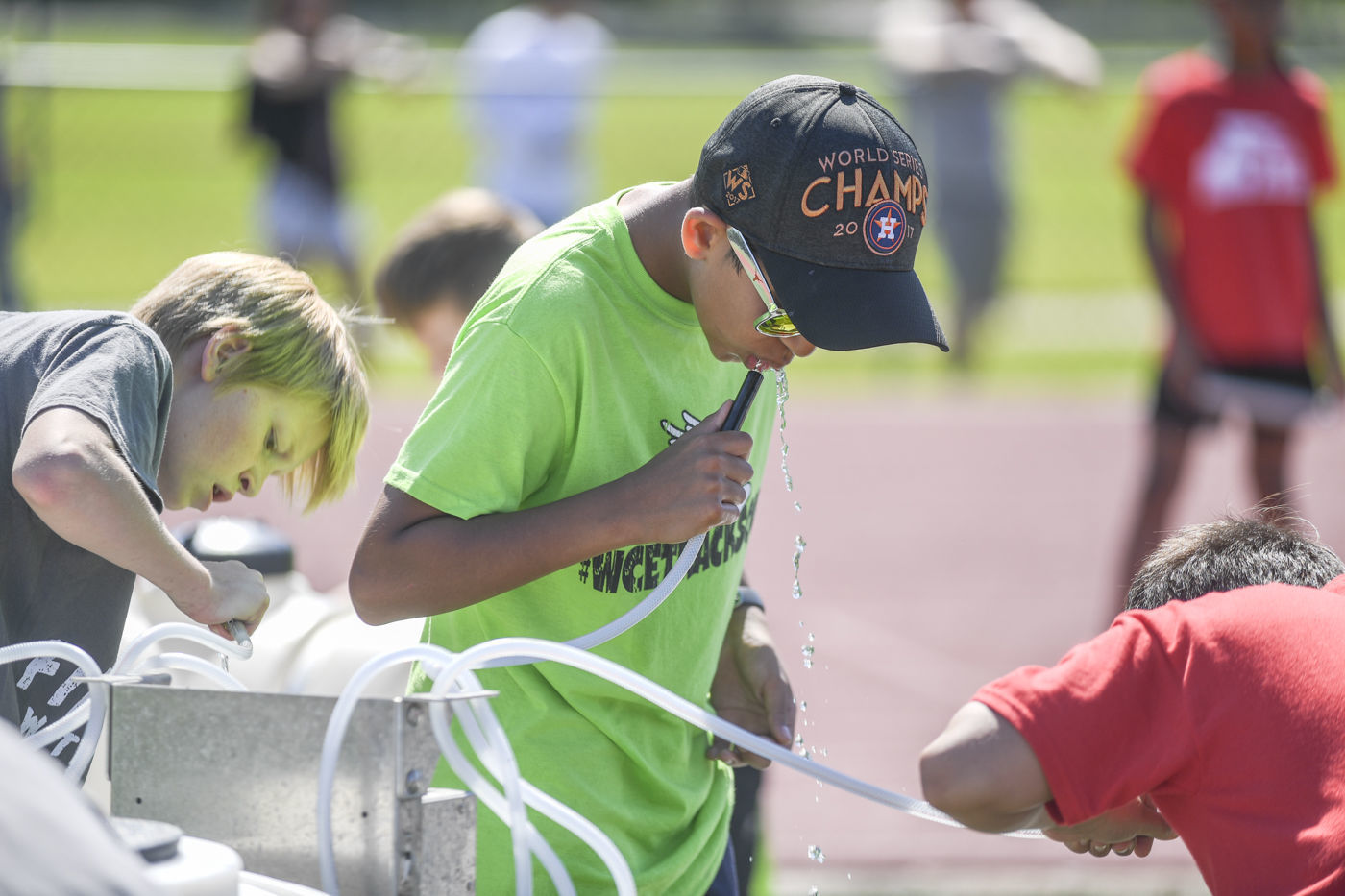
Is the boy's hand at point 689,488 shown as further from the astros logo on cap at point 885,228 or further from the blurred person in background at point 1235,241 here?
the blurred person in background at point 1235,241

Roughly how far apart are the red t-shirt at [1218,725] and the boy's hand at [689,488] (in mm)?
450

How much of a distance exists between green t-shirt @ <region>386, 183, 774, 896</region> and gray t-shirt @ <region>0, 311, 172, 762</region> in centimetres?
35

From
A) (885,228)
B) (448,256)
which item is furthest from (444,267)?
(885,228)

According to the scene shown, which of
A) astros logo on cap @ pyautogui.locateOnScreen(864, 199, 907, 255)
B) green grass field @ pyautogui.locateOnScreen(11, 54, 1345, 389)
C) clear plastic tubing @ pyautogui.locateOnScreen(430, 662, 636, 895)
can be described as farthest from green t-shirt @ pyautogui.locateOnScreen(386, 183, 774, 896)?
green grass field @ pyautogui.locateOnScreen(11, 54, 1345, 389)

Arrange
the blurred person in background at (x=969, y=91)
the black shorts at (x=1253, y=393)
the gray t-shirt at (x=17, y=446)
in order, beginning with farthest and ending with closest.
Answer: the blurred person in background at (x=969, y=91), the black shorts at (x=1253, y=393), the gray t-shirt at (x=17, y=446)

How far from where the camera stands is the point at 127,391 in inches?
85.0

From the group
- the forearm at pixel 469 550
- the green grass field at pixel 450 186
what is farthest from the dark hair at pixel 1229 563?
the green grass field at pixel 450 186

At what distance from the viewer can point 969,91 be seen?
42.2 ft

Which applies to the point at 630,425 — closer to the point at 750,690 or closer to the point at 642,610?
the point at 642,610

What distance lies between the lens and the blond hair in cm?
251

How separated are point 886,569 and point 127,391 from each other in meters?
6.78

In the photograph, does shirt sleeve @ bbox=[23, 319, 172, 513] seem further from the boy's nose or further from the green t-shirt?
the boy's nose

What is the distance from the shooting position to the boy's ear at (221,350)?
8.09 feet

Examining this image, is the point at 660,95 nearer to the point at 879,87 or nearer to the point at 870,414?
the point at 879,87
